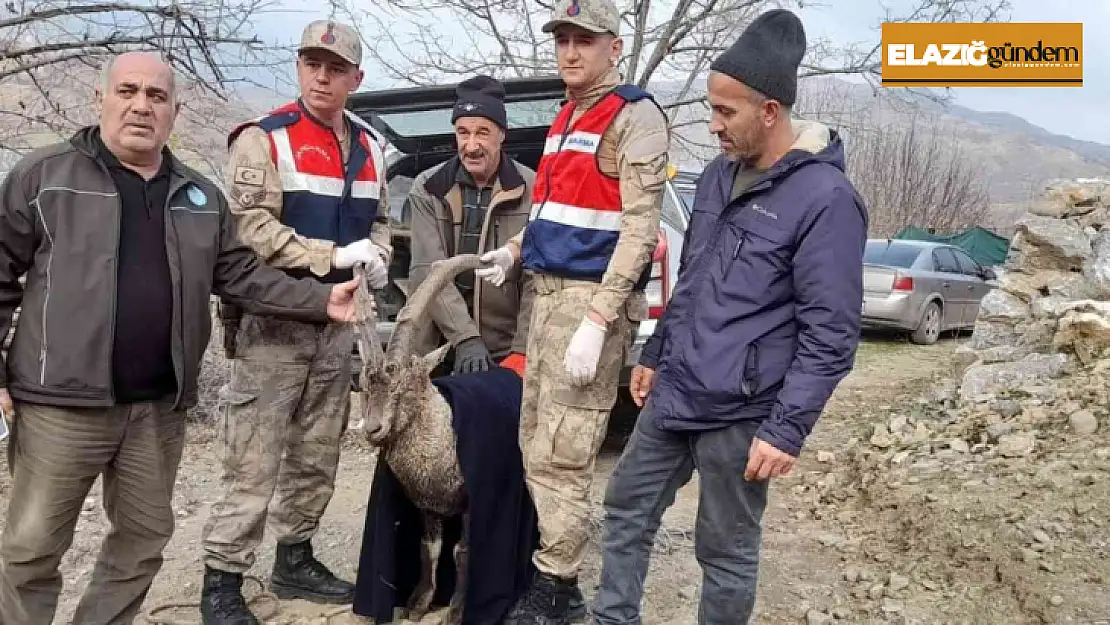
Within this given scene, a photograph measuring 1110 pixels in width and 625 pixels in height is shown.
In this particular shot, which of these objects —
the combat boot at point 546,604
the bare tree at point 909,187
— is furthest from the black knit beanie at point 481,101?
the bare tree at point 909,187

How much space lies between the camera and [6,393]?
2.91 m

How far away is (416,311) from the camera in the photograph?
350 centimetres

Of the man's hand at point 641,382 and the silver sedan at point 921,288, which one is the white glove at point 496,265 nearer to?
the man's hand at point 641,382

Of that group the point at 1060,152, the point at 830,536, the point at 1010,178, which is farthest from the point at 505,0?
the point at 1060,152

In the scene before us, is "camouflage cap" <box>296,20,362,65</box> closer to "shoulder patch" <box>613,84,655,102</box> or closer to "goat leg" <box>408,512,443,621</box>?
"shoulder patch" <box>613,84,655,102</box>

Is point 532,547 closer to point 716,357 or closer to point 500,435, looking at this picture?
point 500,435

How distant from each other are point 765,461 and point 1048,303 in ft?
21.2

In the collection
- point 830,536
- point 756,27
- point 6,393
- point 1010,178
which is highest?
point 1010,178

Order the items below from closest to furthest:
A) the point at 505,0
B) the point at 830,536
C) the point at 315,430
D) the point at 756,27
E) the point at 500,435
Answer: the point at 756,27
the point at 500,435
the point at 315,430
the point at 830,536
the point at 505,0

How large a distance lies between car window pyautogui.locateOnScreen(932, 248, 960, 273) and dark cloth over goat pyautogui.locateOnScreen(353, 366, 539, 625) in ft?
43.9

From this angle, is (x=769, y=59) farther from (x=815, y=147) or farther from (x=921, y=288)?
(x=921, y=288)

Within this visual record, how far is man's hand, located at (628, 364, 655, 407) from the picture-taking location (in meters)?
3.25

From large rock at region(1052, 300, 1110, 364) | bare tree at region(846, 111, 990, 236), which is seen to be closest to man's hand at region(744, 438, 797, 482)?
large rock at region(1052, 300, 1110, 364)

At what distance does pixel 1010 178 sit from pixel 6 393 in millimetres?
117624
